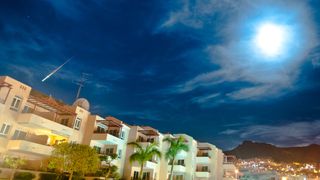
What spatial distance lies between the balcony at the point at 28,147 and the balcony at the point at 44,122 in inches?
102

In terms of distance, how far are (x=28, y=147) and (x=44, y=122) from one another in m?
4.20

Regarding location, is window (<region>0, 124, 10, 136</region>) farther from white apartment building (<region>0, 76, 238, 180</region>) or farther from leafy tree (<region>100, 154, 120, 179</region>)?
leafy tree (<region>100, 154, 120, 179</region>)

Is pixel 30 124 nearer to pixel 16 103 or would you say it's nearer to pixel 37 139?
pixel 37 139

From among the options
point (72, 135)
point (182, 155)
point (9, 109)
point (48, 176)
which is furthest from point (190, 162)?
point (9, 109)

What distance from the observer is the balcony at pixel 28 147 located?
113ft

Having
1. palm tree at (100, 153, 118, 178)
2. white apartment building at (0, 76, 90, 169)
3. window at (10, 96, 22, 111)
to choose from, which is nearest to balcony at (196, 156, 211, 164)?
palm tree at (100, 153, 118, 178)

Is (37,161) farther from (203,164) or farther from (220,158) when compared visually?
(220,158)

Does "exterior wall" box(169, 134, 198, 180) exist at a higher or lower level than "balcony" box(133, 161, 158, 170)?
A: higher

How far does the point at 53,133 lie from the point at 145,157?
1544 cm

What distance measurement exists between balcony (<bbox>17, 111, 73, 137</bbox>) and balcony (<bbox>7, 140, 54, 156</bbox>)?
8.51 feet

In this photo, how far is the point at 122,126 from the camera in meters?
52.9

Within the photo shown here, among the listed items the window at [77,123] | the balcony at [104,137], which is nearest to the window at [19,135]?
the window at [77,123]

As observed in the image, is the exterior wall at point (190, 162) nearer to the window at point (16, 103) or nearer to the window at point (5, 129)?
the window at point (16, 103)

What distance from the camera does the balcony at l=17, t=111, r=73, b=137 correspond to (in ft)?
119
